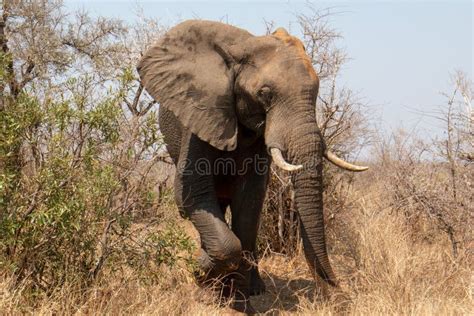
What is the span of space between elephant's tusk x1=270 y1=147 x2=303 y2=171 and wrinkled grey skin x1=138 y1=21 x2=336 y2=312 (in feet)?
0.17

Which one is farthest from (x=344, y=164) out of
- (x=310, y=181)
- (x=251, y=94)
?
(x=251, y=94)

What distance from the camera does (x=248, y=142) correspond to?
238 inches

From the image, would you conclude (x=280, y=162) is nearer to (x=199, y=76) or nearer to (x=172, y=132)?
(x=199, y=76)

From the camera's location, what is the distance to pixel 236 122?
5.78 meters

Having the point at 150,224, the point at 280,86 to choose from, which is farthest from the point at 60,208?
the point at 280,86

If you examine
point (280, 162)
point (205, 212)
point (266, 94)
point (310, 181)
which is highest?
point (266, 94)

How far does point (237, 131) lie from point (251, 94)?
364mm

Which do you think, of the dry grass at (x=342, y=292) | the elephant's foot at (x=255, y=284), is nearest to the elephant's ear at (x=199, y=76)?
the dry grass at (x=342, y=292)

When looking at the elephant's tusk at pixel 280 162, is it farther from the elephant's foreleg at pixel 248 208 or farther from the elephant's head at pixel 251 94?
the elephant's foreleg at pixel 248 208

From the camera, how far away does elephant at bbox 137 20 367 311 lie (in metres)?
5.30

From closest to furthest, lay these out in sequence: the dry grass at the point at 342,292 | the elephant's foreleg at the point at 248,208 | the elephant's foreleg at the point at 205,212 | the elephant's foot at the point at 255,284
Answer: the dry grass at the point at 342,292 < the elephant's foreleg at the point at 205,212 < the elephant's foreleg at the point at 248,208 < the elephant's foot at the point at 255,284

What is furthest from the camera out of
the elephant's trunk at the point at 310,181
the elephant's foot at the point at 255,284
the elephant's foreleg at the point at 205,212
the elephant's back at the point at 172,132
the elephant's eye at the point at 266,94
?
the elephant's foot at the point at 255,284

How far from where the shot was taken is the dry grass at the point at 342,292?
16.2 ft

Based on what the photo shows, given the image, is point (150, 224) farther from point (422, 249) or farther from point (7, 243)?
point (422, 249)
